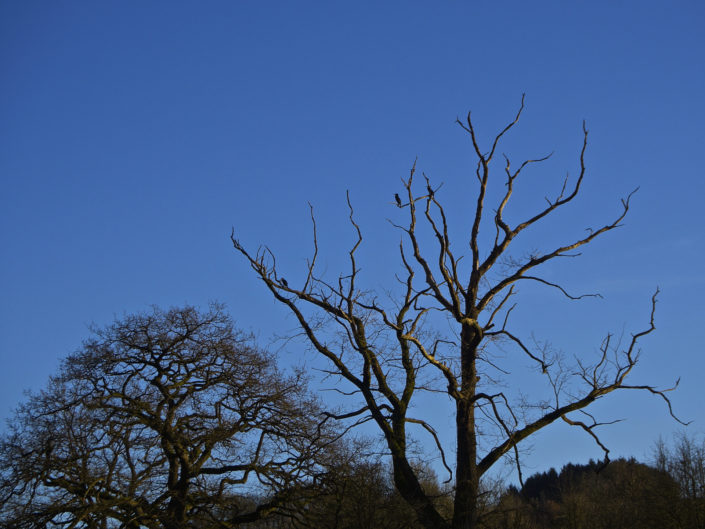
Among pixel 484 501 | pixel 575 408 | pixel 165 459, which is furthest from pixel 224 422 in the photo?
pixel 575 408

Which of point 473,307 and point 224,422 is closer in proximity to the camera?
point 473,307

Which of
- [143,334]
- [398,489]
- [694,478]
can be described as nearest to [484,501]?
[398,489]

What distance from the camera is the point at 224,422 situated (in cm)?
1585

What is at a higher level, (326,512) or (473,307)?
(473,307)

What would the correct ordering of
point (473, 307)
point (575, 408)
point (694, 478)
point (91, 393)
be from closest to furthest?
point (575, 408), point (473, 307), point (91, 393), point (694, 478)

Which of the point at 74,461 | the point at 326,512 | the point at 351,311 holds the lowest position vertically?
the point at 326,512

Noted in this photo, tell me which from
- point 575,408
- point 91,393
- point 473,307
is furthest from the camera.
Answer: point 91,393

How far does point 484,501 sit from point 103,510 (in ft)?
25.5

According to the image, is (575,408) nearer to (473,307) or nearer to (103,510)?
(473,307)

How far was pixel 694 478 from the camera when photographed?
28.1 metres

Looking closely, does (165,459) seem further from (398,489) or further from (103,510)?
(398,489)

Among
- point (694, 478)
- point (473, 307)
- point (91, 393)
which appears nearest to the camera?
point (473, 307)

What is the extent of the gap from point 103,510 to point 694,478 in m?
23.7

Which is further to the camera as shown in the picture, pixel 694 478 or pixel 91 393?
pixel 694 478
